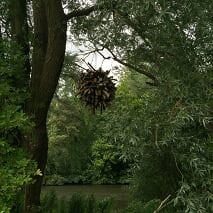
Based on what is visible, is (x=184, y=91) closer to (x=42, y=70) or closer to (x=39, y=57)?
(x=42, y=70)

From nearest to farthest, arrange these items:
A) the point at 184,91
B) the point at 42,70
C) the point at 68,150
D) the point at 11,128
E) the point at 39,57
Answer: the point at 184,91 < the point at 11,128 < the point at 42,70 < the point at 39,57 < the point at 68,150

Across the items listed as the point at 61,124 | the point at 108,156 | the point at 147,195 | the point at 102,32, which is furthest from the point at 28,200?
the point at 108,156

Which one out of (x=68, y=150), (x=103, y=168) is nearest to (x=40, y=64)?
(x=68, y=150)

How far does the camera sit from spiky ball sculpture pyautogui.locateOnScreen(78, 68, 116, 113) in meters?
3.20

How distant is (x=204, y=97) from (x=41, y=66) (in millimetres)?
2741

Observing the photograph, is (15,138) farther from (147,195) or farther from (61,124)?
(61,124)

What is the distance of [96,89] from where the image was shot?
3232 mm

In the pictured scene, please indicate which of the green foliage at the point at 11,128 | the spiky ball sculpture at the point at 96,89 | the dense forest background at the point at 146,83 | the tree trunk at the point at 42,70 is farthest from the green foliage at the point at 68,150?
the spiky ball sculpture at the point at 96,89

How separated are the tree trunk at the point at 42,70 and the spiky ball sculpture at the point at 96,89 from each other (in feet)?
4.50

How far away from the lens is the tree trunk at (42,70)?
458 centimetres

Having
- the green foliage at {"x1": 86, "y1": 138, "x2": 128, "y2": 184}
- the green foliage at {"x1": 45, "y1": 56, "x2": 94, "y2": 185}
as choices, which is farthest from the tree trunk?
the green foliage at {"x1": 86, "y1": 138, "x2": 128, "y2": 184}

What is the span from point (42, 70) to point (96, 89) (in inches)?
69.8

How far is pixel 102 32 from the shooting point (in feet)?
13.2

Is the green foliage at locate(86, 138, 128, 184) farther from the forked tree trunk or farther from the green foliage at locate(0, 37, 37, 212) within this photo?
the green foliage at locate(0, 37, 37, 212)
